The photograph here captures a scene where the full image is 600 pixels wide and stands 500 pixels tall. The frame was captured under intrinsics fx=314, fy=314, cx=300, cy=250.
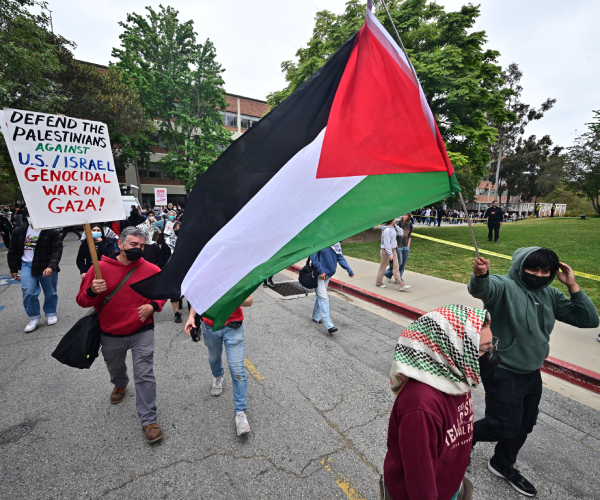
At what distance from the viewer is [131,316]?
3.08 meters

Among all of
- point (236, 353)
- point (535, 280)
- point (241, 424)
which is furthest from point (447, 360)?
point (241, 424)

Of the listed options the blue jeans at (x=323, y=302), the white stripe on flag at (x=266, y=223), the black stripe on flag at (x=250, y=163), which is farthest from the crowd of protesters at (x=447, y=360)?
the blue jeans at (x=323, y=302)

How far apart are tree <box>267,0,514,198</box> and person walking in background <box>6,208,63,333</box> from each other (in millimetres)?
15132

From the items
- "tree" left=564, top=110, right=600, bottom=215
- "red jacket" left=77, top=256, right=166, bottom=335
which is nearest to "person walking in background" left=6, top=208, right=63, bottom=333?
"red jacket" left=77, top=256, right=166, bottom=335

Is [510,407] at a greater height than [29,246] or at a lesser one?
lesser

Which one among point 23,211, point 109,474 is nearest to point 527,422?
point 109,474

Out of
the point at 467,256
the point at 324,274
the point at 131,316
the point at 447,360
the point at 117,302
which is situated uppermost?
the point at 447,360

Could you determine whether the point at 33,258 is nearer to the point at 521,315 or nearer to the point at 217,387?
the point at 217,387

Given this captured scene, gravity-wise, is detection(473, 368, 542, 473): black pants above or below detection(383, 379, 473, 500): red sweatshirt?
below

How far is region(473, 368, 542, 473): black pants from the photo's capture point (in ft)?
7.75

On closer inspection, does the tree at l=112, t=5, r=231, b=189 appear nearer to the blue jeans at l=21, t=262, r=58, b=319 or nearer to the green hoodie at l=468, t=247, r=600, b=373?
the blue jeans at l=21, t=262, r=58, b=319

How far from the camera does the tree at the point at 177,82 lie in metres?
28.8

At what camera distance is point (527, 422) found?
2506 millimetres

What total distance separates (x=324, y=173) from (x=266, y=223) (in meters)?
0.55
